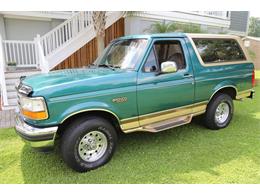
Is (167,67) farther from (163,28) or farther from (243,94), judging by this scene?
(163,28)

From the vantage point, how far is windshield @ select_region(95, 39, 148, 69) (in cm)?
406

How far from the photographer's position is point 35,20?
11609 mm

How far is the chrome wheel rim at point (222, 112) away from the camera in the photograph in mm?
5316

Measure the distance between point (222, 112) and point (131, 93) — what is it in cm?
277

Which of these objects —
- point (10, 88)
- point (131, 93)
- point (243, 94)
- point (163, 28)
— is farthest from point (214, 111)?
point (10, 88)

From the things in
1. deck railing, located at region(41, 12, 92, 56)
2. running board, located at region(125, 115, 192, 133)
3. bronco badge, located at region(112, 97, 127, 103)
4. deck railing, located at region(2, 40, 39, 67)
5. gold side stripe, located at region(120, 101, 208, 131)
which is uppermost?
deck railing, located at region(41, 12, 92, 56)

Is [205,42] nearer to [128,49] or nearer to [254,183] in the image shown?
[128,49]

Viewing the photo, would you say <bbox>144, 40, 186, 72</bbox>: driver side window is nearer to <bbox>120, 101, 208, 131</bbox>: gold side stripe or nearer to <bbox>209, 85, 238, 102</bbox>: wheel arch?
<bbox>120, 101, 208, 131</bbox>: gold side stripe

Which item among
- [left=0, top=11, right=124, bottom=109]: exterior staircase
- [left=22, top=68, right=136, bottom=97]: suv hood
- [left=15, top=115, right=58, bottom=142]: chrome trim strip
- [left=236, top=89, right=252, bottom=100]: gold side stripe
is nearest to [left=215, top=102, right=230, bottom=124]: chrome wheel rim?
[left=236, top=89, right=252, bottom=100]: gold side stripe

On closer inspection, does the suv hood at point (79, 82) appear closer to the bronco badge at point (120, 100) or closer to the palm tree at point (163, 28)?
the bronco badge at point (120, 100)

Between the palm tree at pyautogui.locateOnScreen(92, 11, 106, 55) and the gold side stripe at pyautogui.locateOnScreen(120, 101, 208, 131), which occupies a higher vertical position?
the palm tree at pyautogui.locateOnScreen(92, 11, 106, 55)

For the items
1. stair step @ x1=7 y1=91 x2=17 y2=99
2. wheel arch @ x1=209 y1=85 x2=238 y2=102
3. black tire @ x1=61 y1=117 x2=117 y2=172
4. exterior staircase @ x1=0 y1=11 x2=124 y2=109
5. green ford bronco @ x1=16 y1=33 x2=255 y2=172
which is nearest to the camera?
green ford bronco @ x1=16 y1=33 x2=255 y2=172

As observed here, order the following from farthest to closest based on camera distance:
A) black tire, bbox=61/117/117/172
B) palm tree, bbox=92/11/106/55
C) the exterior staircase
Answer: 1. the exterior staircase
2. palm tree, bbox=92/11/106/55
3. black tire, bbox=61/117/117/172

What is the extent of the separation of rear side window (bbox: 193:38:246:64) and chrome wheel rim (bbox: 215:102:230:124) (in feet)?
3.46
